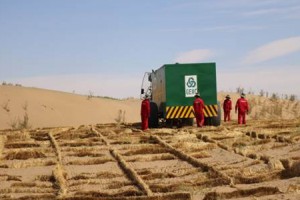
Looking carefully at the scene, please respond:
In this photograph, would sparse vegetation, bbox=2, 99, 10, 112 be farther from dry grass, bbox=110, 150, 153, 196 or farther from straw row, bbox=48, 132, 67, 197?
straw row, bbox=48, 132, 67, 197

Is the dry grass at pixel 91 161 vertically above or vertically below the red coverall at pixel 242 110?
below

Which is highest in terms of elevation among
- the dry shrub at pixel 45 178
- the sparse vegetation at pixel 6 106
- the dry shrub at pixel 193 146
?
the sparse vegetation at pixel 6 106

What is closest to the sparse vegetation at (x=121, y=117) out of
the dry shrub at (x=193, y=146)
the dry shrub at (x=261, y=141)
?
the dry shrub at (x=193, y=146)

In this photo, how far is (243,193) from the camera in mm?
8570

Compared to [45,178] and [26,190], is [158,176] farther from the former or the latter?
[26,190]

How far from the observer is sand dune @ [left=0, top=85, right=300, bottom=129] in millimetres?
38094

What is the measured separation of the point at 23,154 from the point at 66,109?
2750 centimetres

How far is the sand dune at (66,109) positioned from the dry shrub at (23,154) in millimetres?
21364

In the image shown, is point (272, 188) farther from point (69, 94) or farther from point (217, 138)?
point (69, 94)

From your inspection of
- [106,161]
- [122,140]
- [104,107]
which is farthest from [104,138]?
[104,107]

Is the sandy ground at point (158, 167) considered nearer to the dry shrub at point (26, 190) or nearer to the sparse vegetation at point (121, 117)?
the dry shrub at point (26, 190)

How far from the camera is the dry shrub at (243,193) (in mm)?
8453

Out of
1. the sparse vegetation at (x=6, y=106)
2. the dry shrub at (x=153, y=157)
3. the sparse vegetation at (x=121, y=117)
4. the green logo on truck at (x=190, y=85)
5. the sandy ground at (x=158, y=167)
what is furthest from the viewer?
the sparse vegetation at (x=121, y=117)

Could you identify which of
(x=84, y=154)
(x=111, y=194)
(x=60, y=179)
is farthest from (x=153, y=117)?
(x=111, y=194)
